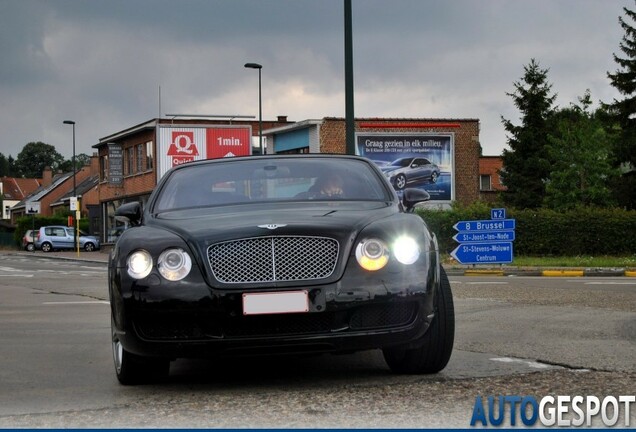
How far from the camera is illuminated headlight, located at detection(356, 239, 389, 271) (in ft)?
18.7

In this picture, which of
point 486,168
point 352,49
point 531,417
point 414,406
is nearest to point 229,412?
point 414,406

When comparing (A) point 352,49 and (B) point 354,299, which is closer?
(B) point 354,299

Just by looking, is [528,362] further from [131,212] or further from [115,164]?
[115,164]

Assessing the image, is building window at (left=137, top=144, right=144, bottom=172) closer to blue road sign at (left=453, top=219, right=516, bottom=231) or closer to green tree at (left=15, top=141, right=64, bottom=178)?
blue road sign at (left=453, top=219, right=516, bottom=231)

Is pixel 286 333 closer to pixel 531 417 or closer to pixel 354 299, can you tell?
pixel 354 299

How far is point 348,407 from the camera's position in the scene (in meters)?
5.22

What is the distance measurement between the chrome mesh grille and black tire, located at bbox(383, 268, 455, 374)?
842mm

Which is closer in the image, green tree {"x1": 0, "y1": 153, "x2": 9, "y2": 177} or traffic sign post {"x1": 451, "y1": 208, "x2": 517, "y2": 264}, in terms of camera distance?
traffic sign post {"x1": 451, "y1": 208, "x2": 517, "y2": 264}

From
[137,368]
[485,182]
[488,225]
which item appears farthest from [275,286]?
[485,182]

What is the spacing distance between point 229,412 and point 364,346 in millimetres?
938

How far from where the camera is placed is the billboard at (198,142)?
5275cm

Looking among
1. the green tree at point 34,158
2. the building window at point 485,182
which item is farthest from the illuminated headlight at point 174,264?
the green tree at point 34,158

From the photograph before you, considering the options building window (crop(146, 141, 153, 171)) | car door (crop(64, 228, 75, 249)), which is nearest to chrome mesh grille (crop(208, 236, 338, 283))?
building window (crop(146, 141, 153, 171))

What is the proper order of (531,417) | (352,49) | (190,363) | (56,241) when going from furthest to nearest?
(56,241)
(352,49)
(190,363)
(531,417)
